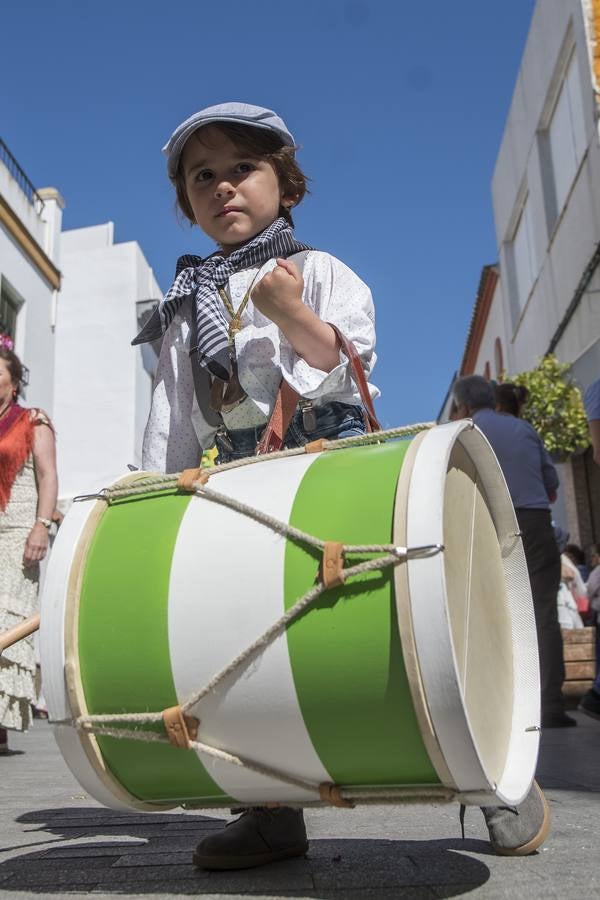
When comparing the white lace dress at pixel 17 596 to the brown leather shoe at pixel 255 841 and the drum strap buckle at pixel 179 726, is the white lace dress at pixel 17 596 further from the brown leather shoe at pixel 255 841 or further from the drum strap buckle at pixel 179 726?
the drum strap buckle at pixel 179 726

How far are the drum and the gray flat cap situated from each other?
883 mm

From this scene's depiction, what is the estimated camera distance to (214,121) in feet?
6.84

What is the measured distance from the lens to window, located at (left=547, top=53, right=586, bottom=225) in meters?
11.7

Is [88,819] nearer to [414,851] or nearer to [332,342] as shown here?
[414,851]

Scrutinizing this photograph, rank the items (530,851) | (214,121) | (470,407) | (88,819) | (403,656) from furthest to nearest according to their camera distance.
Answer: (470,407)
(88,819)
(214,121)
(530,851)
(403,656)

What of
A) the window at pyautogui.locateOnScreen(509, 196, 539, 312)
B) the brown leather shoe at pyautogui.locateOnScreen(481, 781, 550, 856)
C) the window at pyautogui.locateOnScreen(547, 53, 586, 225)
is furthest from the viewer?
the window at pyautogui.locateOnScreen(509, 196, 539, 312)

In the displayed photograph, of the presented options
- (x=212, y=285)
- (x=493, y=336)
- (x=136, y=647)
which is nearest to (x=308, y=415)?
(x=212, y=285)

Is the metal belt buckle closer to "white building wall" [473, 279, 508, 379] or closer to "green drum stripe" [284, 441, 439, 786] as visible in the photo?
"green drum stripe" [284, 441, 439, 786]

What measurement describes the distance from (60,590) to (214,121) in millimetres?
1124

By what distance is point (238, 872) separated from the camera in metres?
1.69

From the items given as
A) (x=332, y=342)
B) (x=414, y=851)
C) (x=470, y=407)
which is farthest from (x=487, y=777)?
(x=470, y=407)

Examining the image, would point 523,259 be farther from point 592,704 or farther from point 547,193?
point 592,704

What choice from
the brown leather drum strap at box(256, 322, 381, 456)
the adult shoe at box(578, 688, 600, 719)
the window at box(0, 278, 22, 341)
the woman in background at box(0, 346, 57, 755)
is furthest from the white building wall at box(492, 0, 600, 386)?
the brown leather drum strap at box(256, 322, 381, 456)

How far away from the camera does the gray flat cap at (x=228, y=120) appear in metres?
2.07
